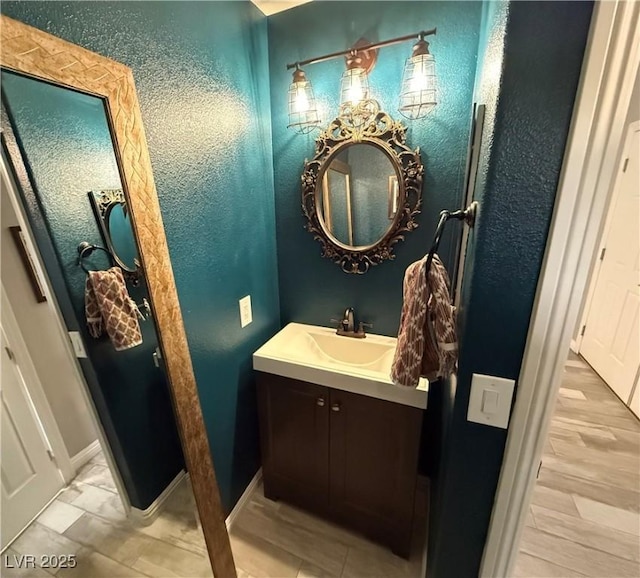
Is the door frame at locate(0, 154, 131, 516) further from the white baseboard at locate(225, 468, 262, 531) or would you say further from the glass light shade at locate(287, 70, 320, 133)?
the glass light shade at locate(287, 70, 320, 133)

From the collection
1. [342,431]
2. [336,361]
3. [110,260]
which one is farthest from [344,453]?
[110,260]

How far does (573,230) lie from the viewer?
575 millimetres

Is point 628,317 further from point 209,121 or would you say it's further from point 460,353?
point 209,121

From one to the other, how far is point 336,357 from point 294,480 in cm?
68

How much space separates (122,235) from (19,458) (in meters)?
0.69

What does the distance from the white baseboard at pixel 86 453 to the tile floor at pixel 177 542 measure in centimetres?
3

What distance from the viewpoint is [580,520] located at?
160 cm

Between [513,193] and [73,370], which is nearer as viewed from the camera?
[513,193]

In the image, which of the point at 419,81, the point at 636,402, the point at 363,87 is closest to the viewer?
the point at 419,81

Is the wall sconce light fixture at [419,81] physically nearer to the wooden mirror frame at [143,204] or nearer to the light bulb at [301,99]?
the light bulb at [301,99]

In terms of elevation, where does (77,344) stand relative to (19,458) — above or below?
above

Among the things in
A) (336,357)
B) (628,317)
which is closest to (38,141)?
(336,357)

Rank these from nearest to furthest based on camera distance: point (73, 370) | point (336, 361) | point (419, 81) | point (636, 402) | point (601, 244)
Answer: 1. point (73, 370)
2. point (419, 81)
3. point (336, 361)
4. point (636, 402)
5. point (601, 244)

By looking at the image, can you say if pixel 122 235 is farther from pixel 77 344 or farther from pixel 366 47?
pixel 366 47
